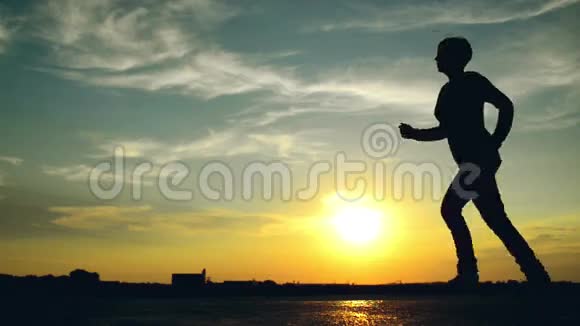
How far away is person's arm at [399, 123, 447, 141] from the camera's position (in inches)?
298

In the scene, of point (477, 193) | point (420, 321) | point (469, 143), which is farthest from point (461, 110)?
point (420, 321)

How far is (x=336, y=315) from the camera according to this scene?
6.41 m

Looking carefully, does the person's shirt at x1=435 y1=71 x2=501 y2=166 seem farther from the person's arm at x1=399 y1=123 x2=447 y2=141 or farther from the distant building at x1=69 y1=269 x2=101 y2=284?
the distant building at x1=69 y1=269 x2=101 y2=284

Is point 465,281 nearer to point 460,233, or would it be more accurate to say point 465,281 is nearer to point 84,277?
point 460,233

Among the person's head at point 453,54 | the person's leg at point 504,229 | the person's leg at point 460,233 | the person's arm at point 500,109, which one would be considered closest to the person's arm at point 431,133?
the person's head at point 453,54

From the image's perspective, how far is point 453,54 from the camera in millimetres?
7578

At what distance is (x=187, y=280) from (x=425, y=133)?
6.97m

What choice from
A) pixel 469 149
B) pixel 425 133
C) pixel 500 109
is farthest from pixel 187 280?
pixel 500 109

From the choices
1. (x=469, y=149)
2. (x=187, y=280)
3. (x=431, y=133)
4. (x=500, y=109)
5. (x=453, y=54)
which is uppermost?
(x=453, y=54)

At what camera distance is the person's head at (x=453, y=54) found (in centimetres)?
758

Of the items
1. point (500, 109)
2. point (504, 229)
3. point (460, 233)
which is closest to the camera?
point (504, 229)

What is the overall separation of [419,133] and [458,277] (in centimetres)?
191

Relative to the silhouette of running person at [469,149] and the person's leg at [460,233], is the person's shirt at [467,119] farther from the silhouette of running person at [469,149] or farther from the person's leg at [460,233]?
the person's leg at [460,233]

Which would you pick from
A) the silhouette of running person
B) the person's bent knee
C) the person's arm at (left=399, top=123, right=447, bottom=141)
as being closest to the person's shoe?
the silhouette of running person
